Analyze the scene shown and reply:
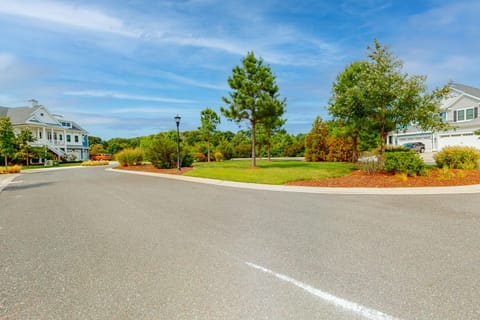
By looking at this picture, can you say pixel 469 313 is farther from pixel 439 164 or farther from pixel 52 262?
pixel 439 164

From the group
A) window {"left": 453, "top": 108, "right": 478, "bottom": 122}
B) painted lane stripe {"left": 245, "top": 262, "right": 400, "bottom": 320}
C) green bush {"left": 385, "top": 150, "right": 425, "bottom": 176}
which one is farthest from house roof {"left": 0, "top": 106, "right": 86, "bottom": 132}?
window {"left": 453, "top": 108, "right": 478, "bottom": 122}

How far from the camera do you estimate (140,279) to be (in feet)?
10.4

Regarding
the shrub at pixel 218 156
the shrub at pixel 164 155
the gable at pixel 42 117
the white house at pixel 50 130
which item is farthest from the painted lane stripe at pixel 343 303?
the gable at pixel 42 117

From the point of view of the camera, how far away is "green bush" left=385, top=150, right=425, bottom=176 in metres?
11.3

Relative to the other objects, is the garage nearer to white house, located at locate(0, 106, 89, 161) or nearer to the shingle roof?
the shingle roof

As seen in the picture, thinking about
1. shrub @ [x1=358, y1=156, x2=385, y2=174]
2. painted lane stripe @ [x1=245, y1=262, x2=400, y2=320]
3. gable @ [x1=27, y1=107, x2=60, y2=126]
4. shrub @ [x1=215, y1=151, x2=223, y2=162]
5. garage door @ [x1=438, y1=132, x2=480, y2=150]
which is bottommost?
painted lane stripe @ [x1=245, y1=262, x2=400, y2=320]

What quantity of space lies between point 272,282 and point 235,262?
0.71 m

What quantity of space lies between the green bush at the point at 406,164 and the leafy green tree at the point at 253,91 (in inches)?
291

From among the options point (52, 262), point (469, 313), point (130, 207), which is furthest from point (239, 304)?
point (130, 207)

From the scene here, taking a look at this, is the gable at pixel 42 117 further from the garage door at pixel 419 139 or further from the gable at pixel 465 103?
the gable at pixel 465 103

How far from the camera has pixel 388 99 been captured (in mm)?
12484

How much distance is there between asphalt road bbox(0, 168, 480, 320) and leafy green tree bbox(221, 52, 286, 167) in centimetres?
1083

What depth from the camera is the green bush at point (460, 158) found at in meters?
12.5

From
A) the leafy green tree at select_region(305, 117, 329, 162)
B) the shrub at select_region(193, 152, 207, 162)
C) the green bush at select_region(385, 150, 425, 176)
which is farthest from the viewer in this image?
the shrub at select_region(193, 152, 207, 162)
